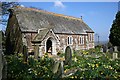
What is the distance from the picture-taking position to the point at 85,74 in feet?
27.5

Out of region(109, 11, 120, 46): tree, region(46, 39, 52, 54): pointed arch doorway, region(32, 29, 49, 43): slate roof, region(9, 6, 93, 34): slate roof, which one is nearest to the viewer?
region(32, 29, 49, 43): slate roof

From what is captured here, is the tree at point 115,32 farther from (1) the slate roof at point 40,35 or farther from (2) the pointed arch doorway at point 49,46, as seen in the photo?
(1) the slate roof at point 40,35

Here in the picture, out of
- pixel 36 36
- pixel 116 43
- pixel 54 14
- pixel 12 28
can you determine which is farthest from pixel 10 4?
pixel 116 43

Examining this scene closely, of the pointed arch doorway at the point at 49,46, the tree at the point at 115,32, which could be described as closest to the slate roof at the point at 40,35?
the pointed arch doorway at the point at 49,46

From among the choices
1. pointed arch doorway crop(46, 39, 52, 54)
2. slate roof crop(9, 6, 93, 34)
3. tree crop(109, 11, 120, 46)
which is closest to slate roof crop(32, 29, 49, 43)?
slate roof crop(9, 6, 93, 34)

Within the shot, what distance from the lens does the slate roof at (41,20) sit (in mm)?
21177

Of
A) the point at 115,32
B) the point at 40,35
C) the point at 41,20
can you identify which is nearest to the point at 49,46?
the point at 40,35

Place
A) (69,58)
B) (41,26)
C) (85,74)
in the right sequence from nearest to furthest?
(85,74)
(69,58)
(41,26)

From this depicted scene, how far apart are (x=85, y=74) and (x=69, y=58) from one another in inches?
184

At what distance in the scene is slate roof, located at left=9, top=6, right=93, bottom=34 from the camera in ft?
69.5

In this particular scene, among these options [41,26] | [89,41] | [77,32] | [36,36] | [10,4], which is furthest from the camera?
[89,41]

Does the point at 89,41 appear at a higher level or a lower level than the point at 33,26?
lower

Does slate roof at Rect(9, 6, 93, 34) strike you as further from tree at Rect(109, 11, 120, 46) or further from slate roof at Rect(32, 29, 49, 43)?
tree at Rect(109, 11, 120, 46)

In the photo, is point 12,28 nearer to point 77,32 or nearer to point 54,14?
point 54,14
